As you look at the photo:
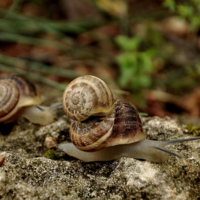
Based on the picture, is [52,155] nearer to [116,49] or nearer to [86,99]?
[86,99]

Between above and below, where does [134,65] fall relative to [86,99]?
below

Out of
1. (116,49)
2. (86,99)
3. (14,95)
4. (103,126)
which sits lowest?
(116,49)

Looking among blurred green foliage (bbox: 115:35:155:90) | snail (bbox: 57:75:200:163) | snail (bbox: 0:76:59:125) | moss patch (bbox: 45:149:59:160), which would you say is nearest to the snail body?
snail (bbox: 0:76:59:125)

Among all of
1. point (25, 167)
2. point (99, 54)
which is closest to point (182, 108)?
point (99, 54)

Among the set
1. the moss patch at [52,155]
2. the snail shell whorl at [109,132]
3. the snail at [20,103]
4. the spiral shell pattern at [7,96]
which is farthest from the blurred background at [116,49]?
the snail shell whorl at [109,132]

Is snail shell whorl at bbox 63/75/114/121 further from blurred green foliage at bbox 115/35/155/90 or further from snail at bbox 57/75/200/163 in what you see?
blurred green foliage at bbox 115/35/155/90

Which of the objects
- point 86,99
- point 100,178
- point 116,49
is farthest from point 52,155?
point 116,49
